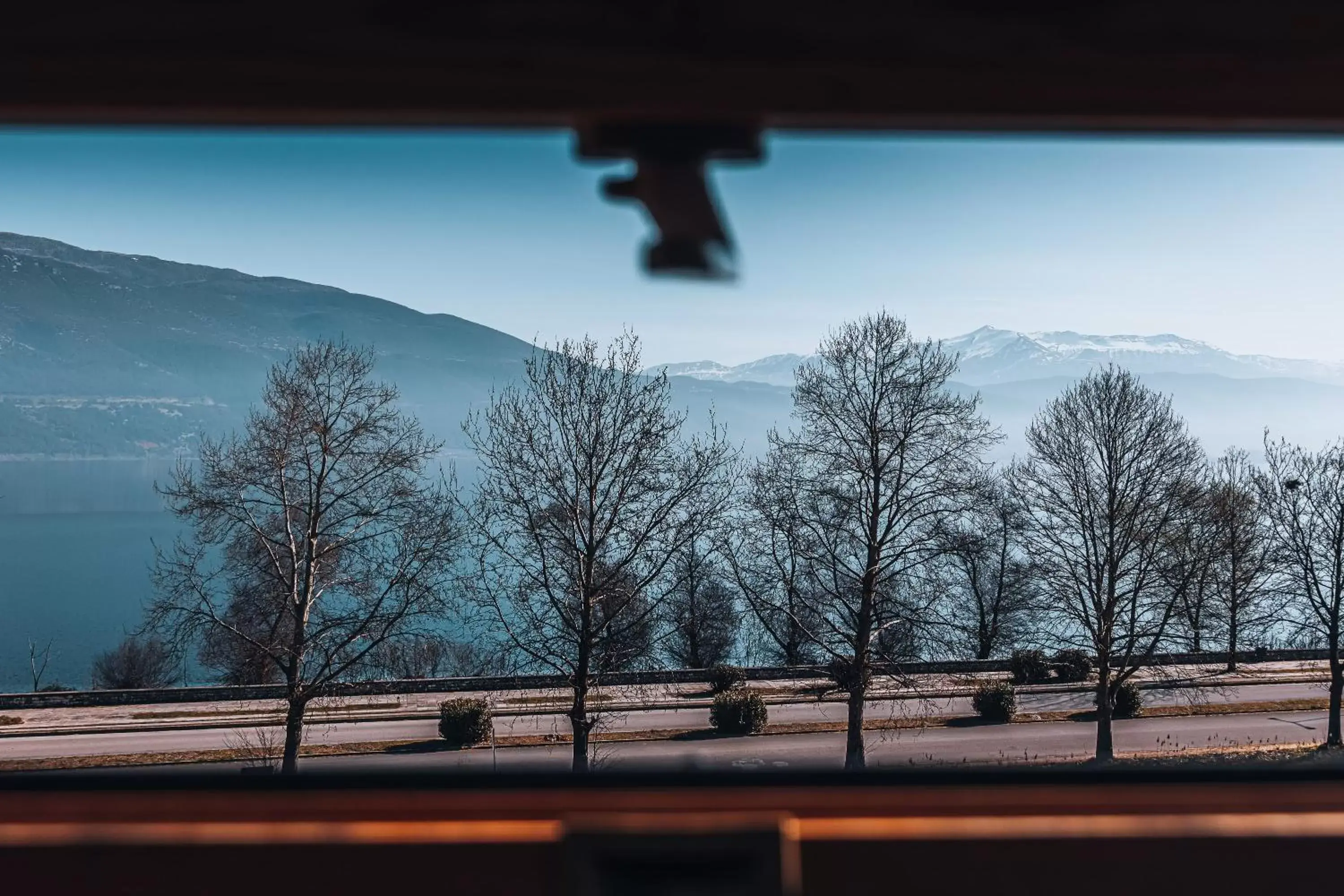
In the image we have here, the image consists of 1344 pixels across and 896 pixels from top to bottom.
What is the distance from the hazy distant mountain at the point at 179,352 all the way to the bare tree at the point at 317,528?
128 cm

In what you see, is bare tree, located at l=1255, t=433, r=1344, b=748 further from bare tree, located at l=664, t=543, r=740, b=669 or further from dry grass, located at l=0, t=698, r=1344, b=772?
bare tree, located at l=664, t=543, r=740, b=669

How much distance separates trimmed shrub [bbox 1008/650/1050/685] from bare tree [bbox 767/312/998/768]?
114 inches

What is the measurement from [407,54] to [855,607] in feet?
36.5

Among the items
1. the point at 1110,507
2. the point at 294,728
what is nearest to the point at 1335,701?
the point at 1110,507

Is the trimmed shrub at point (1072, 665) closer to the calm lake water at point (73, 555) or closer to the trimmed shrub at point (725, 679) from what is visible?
the trimmed shrub at point (725, 679)

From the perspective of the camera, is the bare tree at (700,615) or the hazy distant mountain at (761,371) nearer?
the hazy distant mountain at (761,371)

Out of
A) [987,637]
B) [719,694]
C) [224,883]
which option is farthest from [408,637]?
[224,883]

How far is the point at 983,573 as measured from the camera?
560 inches

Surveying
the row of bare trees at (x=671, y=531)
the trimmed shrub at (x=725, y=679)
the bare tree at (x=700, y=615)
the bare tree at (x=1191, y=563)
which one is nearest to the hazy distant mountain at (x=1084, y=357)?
the row of bare trees at (x=671, y=531)

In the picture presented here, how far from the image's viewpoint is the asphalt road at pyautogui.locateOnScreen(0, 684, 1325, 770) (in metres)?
11.0

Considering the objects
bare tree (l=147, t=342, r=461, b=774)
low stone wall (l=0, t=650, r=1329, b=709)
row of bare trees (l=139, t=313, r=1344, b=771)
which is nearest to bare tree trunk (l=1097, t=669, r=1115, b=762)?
row of bare trees (l=139, t=313, r=1344, b=771)

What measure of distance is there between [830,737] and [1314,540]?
775 cm

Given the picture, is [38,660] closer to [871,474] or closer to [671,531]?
[671,531]

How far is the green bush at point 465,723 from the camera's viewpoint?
9.70 m
